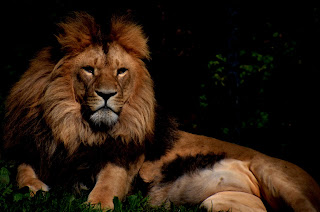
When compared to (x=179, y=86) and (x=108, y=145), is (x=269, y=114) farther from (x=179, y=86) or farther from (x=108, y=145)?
(x=108, y=145)

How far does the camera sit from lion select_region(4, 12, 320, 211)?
3.41m

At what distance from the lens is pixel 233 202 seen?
11.0 feet

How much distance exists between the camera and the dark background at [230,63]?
16.1 ft

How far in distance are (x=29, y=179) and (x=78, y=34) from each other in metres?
1.32

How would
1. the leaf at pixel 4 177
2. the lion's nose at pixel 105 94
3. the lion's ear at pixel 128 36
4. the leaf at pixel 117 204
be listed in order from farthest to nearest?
the lion's ear at pixel 128 36
the lion's nose at pixel 105 94
the leaf at pixel 4 177
the leaf at pixel 117 204

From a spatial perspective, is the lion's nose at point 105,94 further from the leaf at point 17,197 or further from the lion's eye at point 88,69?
the leaf at point 17,197

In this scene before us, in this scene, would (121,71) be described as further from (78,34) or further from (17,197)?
(17,197)

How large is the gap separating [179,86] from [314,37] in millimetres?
1770

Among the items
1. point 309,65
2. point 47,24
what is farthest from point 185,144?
point 47,24

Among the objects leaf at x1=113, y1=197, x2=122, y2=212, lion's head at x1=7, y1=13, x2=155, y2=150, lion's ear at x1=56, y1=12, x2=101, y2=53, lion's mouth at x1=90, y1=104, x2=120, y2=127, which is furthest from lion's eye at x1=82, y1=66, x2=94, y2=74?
leaf at x1=113, y1=197, x2=122, y2=212

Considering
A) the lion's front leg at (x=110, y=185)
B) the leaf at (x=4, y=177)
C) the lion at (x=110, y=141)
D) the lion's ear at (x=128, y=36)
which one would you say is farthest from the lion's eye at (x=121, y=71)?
the leaf at (x=4, y=177)

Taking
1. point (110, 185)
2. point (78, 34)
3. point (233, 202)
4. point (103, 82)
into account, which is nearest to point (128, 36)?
point (78, 34)

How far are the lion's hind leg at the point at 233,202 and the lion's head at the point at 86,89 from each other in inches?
33.5

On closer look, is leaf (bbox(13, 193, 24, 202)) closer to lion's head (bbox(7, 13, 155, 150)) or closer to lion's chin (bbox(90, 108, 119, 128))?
lion's head (bbox(7, 13, 155, 150))
